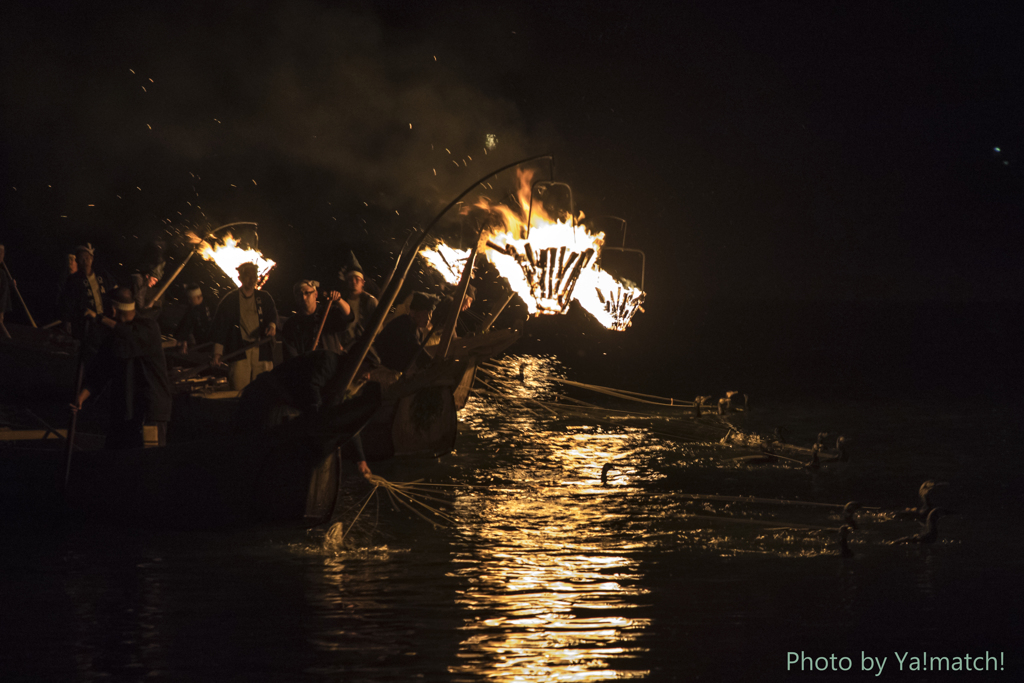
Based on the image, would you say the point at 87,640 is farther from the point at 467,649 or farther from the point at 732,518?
the point at 732,518

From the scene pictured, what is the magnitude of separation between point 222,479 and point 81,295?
849cm

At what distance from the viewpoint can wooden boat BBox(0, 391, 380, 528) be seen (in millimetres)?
8469

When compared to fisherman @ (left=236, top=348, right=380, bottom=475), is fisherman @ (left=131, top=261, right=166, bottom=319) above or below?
above

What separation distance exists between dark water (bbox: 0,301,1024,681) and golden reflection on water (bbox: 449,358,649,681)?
0.07 feet

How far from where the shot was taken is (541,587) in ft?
25.0

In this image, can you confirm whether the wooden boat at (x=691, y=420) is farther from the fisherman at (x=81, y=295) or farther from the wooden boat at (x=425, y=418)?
the fisherman at (x=81, y=295)

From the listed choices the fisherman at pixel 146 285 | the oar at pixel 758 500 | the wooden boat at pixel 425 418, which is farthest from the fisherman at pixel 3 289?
the oar at pixel 758 500

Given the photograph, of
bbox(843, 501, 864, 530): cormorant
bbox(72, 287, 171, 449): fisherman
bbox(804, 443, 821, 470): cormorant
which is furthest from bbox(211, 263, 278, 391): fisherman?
bbox(843, 501, 864, 530): cormorant

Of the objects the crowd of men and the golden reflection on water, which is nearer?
the golden reflection on water

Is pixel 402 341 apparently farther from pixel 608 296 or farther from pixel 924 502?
pixel 924 502

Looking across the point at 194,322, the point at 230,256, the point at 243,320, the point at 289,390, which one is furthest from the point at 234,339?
the point at 289,390

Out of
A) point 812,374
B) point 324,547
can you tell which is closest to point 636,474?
point 324,547

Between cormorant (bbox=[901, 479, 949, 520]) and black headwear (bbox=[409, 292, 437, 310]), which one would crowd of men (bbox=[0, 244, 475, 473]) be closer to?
black headwear (bbox=[409, 292, 437, 310])

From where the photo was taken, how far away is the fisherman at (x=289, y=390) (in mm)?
8734
